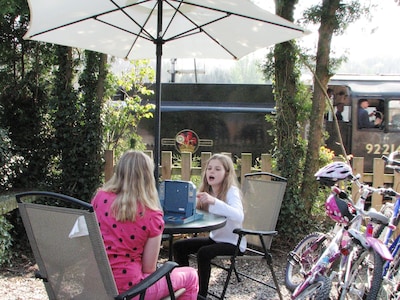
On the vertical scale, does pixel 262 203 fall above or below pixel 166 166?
below

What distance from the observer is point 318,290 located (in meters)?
3.12

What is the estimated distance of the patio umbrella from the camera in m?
3.64

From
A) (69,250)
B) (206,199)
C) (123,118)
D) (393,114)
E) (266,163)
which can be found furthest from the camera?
(393,114)

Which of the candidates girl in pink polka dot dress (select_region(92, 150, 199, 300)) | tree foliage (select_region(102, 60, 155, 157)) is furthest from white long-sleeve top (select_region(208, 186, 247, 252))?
tree foliage (select_region(102, 60, 155, 157))

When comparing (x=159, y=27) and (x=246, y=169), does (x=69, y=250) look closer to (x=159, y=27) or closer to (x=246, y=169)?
(x=159, y=27)

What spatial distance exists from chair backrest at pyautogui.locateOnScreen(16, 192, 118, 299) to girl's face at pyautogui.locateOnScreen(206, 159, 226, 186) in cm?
170

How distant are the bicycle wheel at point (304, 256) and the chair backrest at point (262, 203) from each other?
346 mm

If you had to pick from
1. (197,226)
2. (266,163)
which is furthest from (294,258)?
(266,163)

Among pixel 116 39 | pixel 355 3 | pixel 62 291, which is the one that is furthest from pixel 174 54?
pixel 62 291

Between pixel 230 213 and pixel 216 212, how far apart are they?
0.34 ft

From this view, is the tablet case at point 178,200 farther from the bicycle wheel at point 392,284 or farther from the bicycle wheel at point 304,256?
the bicycle wheel at point 392,284

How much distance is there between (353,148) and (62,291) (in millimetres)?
7356

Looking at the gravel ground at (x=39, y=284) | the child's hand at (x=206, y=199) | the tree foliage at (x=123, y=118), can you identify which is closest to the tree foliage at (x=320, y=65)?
the gravel ground at (x=39, y=284)

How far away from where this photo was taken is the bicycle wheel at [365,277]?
2871 millimetres
